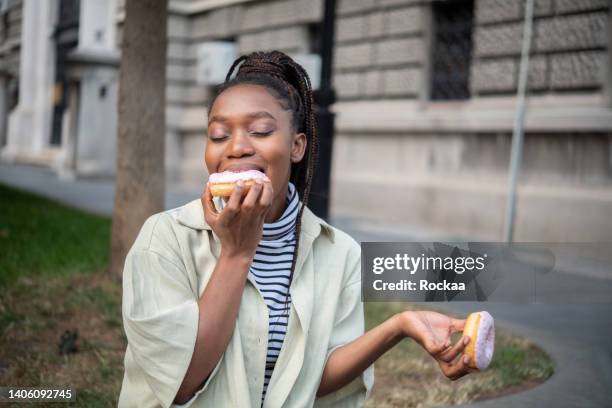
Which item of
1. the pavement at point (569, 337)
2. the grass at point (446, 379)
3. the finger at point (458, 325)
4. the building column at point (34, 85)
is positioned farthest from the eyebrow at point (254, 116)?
the building column at point (34, 85)

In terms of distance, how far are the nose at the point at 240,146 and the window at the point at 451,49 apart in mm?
9661

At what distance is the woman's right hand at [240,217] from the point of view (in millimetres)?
1521

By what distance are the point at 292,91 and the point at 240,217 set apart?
42 cm

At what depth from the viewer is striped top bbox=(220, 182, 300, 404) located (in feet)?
5.83

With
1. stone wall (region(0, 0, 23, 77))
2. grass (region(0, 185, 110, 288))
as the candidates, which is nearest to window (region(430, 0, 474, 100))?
grass (region(0, 185, 110, 288))

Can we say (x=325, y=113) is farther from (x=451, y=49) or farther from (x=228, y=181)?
(x=451, y=49)

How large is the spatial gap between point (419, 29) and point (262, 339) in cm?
1020

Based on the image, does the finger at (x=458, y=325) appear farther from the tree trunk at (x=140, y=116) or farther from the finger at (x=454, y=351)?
the tree trunk at (x=140, y=116)

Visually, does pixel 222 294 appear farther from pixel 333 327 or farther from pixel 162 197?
pixel 162 197

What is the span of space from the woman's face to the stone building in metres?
5.11

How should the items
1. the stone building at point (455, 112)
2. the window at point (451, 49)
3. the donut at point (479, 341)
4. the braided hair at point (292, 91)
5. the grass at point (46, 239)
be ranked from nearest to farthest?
the donut at point (479, 341)
the braided hair at point (292, 91)
the grass at point (46, 239)
the stone building at point (455, 112)
the window at point (451, 49)

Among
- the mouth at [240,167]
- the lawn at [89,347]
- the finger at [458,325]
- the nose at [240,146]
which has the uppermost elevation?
the nose at [240,146]

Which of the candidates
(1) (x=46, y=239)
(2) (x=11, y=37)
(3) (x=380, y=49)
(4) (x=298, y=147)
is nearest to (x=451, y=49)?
(3) (x=380, y=49)

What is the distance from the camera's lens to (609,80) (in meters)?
8.95
